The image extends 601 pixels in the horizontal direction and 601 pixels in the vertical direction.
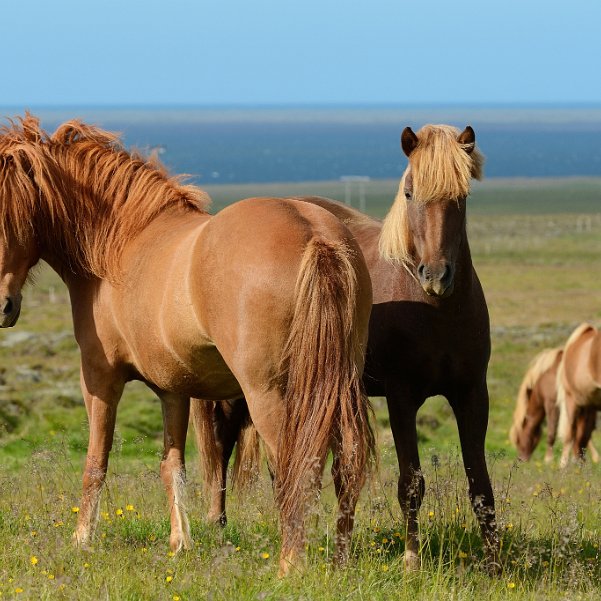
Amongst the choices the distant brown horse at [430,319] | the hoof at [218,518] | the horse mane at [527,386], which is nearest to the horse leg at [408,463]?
the distant brown horse at [430,319]

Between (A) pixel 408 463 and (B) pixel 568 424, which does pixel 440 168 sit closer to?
(A) pixel 408 463

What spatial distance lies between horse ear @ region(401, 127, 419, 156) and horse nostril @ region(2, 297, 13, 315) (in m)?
2.19

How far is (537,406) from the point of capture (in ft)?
49.2

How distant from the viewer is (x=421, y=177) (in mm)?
4992

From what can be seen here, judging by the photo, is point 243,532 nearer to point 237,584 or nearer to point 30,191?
point 237,584

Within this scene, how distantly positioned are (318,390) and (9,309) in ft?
6.27

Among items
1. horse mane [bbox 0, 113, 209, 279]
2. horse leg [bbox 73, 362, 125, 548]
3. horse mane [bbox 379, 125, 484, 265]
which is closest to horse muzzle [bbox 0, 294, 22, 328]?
horse mane [bbox 0, 113, 209, 279]

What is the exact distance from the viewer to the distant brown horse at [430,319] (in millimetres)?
4965

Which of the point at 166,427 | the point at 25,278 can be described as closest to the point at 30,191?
the point at 25,278

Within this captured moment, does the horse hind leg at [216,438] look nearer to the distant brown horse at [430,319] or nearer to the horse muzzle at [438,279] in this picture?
the distant brown horse at [430,319]

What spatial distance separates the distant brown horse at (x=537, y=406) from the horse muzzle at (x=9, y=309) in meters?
10.5

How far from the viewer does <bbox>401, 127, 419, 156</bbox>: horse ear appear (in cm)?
508

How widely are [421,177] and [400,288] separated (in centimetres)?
67

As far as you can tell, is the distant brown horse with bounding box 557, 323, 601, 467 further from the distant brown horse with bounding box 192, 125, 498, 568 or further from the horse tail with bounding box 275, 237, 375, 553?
the horse tail with bounding box 275, 237, 375, 553
